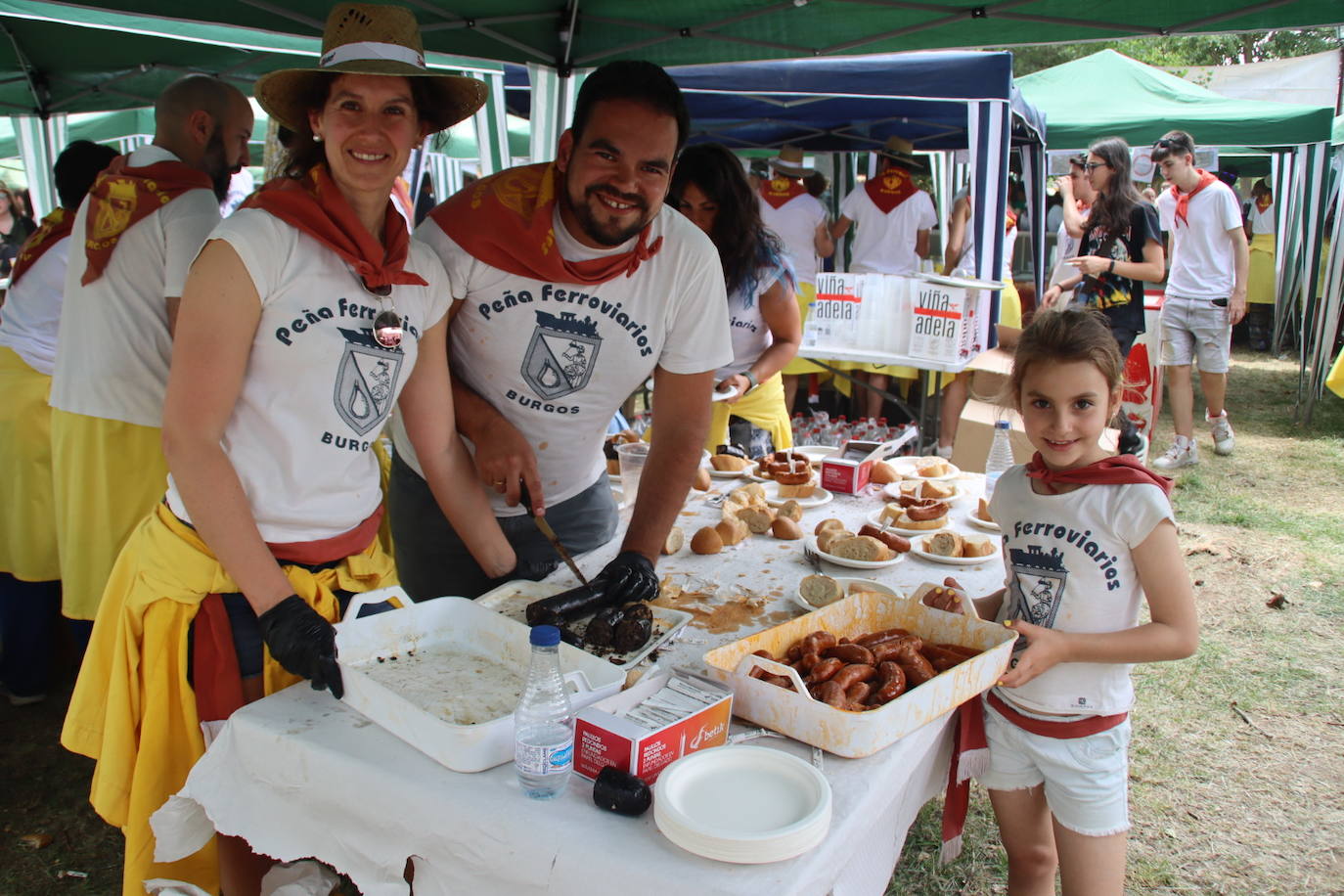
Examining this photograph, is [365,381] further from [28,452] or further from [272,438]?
[28,452]

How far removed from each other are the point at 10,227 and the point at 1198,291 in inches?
454

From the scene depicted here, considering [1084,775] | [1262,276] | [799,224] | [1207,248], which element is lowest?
[1084,775]

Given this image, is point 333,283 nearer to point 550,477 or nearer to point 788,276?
point 550,477

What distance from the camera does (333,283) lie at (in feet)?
6.10

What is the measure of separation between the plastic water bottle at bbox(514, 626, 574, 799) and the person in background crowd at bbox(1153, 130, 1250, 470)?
7302 mm

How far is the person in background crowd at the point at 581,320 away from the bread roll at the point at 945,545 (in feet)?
2.38

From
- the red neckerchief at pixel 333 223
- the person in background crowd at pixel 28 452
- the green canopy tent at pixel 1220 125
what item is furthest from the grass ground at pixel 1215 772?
the green canopy tent at pixel 1220 125

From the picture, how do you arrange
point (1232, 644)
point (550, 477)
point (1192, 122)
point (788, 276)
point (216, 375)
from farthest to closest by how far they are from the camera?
point (1192, 122) → point (1232, 644) → point (788, 276) → point (550, 477) → point (216, 375)

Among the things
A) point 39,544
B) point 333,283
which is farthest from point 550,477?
point 39,544

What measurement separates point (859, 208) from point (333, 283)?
757cm

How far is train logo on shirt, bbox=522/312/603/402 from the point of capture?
2.43 metres

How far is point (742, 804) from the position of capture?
4.59 ft

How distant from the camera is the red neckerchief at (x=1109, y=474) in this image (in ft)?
6.51

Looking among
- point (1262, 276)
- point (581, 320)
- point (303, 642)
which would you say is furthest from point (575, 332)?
point (1262, 276)
